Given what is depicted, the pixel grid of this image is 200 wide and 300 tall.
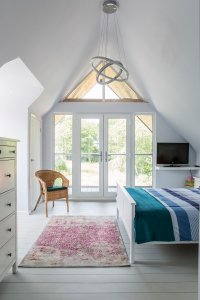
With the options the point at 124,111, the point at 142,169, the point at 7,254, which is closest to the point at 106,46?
the point at 124,111

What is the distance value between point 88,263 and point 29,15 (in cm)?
271

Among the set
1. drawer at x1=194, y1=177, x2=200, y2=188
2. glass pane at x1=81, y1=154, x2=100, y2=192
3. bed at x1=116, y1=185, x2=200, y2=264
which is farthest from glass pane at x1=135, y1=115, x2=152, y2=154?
bed at x1=116, y1=185, x2=200, y2=264

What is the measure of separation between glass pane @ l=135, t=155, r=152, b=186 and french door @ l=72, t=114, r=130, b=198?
252 millimetres

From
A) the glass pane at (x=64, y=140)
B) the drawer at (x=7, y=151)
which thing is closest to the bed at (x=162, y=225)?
the drawer at (x=7, y=151)

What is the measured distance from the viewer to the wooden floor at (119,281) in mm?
2113

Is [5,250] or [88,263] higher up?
[5,250]

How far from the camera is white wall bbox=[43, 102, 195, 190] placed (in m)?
5.91

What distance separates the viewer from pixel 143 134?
19.8ft

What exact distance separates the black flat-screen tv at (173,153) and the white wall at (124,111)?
0.20 meters

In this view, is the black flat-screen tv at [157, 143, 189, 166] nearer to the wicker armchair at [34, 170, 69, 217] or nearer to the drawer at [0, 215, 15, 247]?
the wicker armchair at [34, 170, 69, 217]

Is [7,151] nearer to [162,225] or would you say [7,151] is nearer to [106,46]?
[162,225]

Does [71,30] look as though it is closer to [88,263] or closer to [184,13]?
[184,13]

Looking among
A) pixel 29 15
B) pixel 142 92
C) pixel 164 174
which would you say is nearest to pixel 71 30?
pixel 29 15

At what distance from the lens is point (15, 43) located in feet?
8.80
